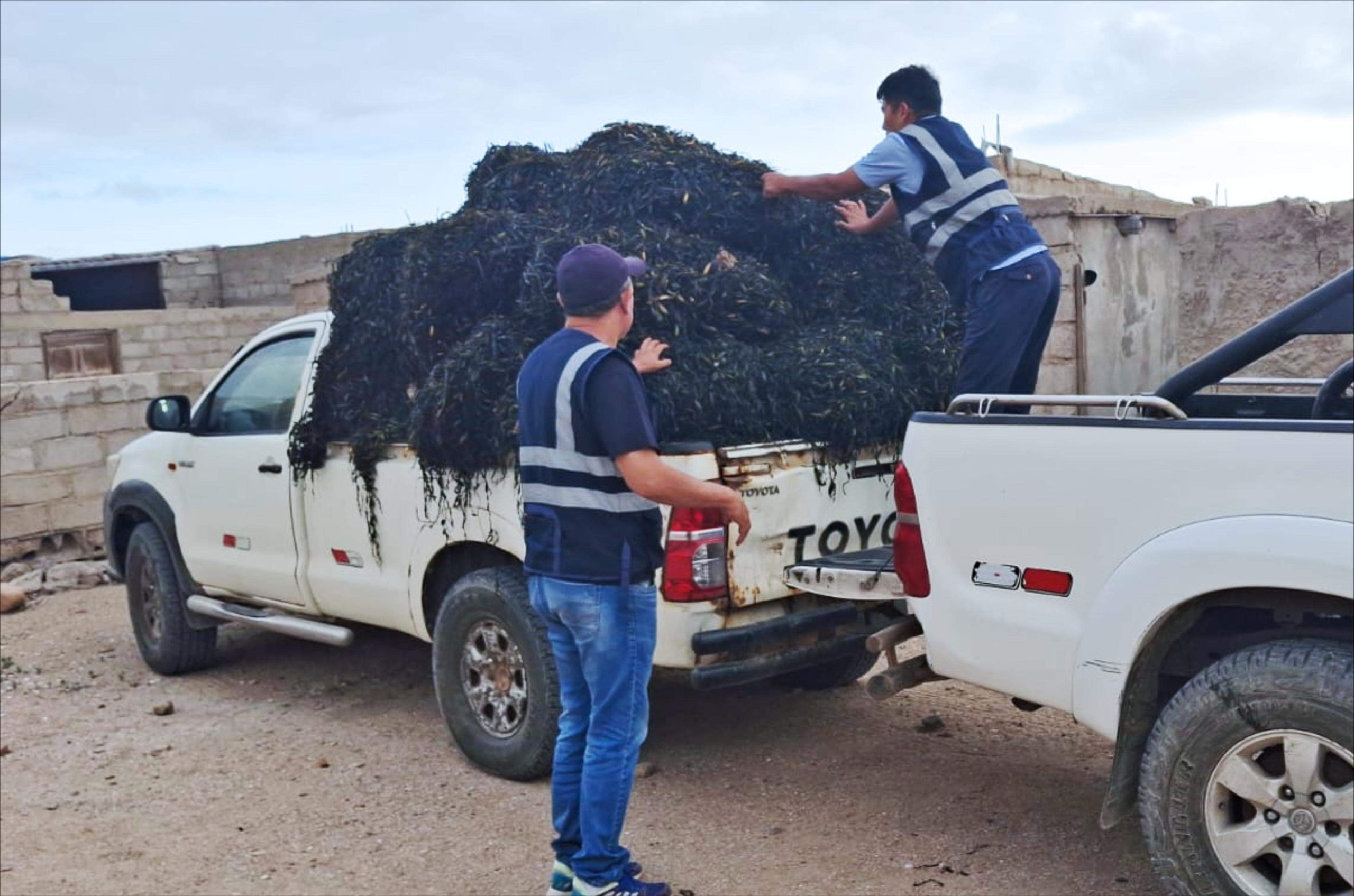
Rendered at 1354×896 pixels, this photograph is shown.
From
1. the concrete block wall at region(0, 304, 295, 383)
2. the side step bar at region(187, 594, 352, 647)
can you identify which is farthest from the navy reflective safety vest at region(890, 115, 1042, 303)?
the concrete block wall at region(0, 304, 295, 383)

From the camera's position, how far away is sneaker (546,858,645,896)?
3.94 m

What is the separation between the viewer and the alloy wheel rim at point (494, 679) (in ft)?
16.6

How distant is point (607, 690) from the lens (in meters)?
3.80

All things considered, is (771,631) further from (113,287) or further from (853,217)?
(113,287)

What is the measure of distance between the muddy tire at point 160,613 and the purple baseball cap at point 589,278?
4.18 m

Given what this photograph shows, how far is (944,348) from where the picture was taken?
5.38 m

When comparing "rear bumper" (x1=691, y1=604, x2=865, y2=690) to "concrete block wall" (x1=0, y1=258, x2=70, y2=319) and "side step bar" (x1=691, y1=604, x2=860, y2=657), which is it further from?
"concrete block wall" (x1=0, y1=258, x2=70, y2=319)

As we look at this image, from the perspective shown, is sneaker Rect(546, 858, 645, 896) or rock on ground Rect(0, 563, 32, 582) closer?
sneaker Rect(546, 858, 645, 896)

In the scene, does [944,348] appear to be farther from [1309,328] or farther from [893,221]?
[1309,328]

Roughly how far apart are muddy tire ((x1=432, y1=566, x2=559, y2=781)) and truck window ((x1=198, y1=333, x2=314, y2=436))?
5.19 feet

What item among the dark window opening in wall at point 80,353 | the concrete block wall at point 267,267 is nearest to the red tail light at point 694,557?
the dark window opening in wall at point 80,353

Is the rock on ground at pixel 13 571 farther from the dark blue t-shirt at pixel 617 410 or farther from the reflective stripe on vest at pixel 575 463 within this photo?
the dark blue t-shirt at pixel 617 410

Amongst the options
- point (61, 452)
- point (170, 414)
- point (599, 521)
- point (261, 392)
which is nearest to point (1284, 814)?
point (599, 521)

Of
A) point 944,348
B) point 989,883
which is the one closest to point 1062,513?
point 989,883
